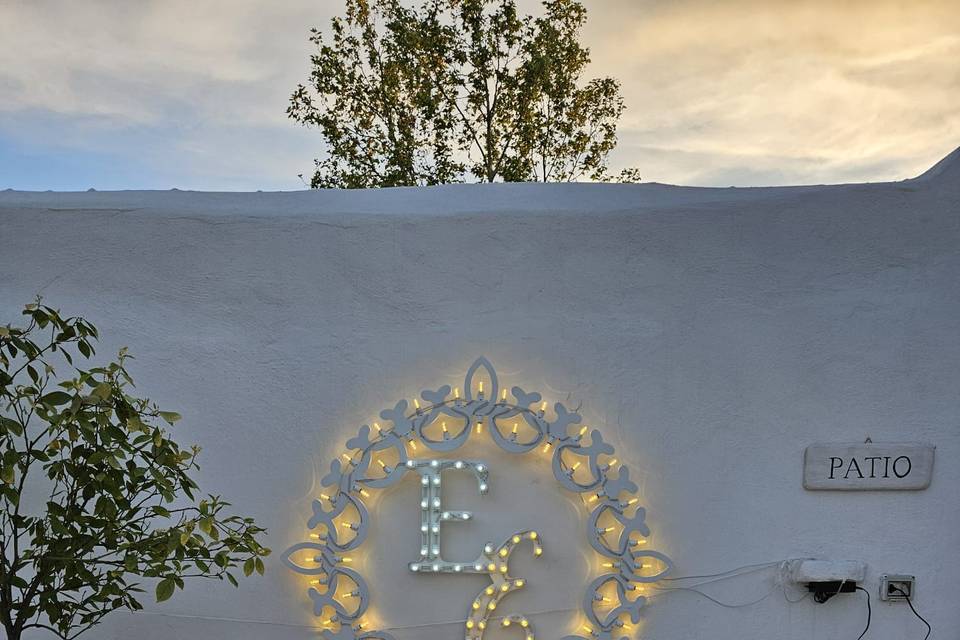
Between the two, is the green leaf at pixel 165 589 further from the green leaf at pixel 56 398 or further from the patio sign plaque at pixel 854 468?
the patio sign plaque at pixel 854 468

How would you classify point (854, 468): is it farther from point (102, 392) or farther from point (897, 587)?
point (102, 392)

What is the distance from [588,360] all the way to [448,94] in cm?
594

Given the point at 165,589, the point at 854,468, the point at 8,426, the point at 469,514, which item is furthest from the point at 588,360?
the point at 8,426

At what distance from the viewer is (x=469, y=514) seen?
284cm

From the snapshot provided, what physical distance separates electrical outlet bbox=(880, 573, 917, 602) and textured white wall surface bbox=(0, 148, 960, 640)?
0.03m

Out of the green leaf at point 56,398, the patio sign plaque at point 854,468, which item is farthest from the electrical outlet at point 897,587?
the green leaf at point 56,398

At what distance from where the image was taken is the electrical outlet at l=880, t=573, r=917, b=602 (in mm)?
2879

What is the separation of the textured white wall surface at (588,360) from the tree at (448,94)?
528cm

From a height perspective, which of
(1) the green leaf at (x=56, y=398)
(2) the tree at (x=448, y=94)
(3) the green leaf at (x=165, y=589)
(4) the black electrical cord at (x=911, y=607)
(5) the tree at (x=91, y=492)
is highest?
(2) the tree at (x=448, y=94)

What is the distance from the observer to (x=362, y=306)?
2.94 meters

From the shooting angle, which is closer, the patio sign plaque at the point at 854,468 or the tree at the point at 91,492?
the tree at the point at 91,492

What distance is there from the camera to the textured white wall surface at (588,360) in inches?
113

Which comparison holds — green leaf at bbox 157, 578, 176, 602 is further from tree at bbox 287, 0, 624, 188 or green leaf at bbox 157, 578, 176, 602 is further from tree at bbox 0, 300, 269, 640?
tree at bbox 287, 0, 624, 188

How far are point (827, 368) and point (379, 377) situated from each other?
1640 mm
